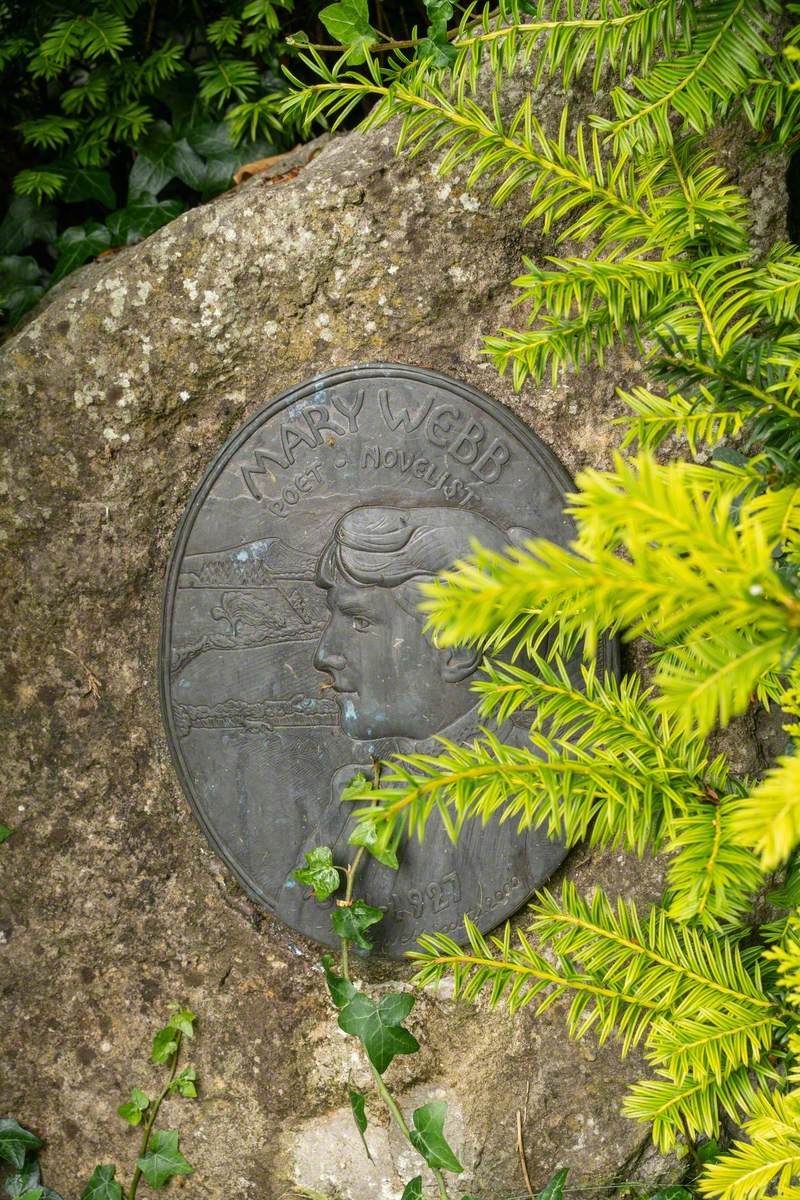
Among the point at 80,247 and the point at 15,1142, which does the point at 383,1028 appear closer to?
the point at 15,1142

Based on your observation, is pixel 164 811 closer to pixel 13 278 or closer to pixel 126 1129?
pixel 126 1129

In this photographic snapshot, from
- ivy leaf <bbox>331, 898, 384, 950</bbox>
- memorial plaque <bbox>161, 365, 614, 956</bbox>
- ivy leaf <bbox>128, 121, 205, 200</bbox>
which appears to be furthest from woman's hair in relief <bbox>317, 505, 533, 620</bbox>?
ivy leaf <bbox>128, 121, 205, 200</bbox>

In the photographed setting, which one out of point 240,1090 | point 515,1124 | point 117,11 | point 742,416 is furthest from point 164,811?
point 117,11

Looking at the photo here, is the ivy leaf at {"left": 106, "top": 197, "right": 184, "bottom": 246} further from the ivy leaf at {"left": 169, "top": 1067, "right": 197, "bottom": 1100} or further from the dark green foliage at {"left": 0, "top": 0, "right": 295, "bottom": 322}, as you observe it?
the ivy leaf at {"left": 169, "top": 1067, "right": 197, "bottom": 1100}

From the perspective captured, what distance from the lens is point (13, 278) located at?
7.63 feet

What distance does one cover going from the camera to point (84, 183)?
239 cm

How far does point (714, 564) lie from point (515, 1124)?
135 cm

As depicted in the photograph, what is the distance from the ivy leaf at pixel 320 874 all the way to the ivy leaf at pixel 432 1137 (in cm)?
38

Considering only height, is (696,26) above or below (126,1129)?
above

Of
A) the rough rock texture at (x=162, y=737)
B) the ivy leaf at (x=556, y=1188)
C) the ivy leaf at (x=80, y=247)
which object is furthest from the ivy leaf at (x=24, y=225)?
the ivy leaf at (x=556, y=1188)

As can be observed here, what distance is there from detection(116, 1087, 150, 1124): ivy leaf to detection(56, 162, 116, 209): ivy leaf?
1914 millimetres

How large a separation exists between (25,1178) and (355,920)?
828 mm

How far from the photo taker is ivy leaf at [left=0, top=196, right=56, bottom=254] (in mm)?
2412

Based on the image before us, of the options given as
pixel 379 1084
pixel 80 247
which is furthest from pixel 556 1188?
pixel 80 247
